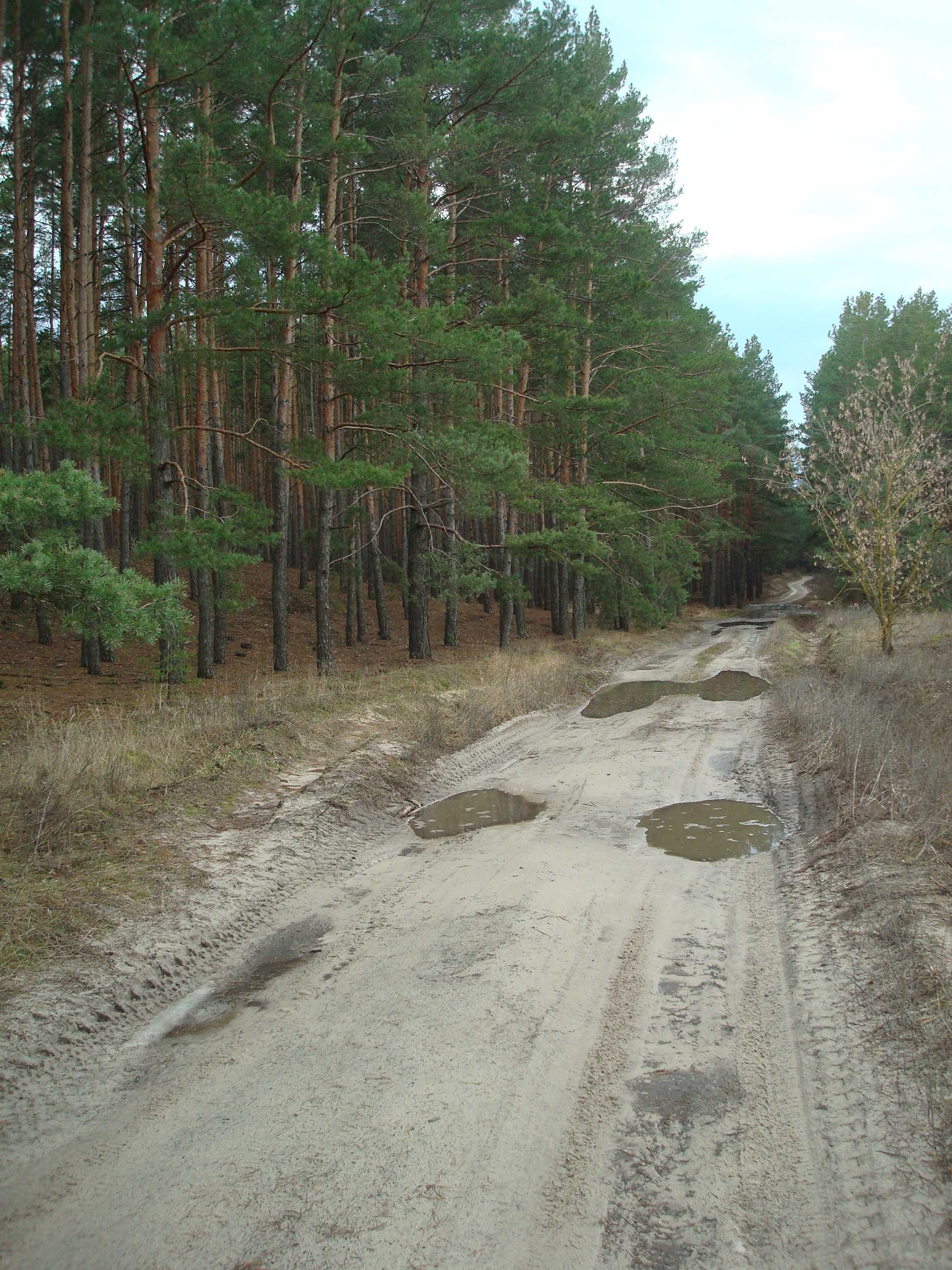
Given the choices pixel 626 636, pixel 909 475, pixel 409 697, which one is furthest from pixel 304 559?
pixel 909 475

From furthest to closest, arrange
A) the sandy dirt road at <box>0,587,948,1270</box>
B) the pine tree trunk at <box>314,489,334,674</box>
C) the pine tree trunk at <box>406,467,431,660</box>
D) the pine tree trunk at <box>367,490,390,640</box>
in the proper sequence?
the pine tree trunk at <box>367,490,390,640</box>
the pine tree trunk at <box>406,467,431,660</box>
the pine tree trunk at <box>314,489,334,674</box>
the sandy dirt road at <box>0,587,948,1270</box>

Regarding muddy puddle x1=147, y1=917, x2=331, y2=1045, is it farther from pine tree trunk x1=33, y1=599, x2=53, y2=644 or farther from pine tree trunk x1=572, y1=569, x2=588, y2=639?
pine tree trunk x1=572, y1=569, x2=588, y2=639

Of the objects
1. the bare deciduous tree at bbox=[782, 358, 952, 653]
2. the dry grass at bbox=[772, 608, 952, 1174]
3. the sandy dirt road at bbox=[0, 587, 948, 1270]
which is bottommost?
the sandy dirt road at bbox=[0, 587, 948, 1270]

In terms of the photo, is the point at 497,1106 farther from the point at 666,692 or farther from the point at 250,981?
the point at 666,692

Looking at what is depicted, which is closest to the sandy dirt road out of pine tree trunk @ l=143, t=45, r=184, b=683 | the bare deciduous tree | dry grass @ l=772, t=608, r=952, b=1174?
Answer: dry grass @ l=772, t=608, r=952, b=1174

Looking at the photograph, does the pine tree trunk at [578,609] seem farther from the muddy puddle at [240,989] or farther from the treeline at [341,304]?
the muddy puddle at [240,989]

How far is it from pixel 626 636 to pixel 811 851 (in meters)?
21.6

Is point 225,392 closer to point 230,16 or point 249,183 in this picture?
point 249,183

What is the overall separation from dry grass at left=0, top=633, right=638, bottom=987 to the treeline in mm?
1333

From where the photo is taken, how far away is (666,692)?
16.2 metres

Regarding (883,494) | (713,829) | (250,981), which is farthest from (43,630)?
(883,494)

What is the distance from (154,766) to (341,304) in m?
6.79

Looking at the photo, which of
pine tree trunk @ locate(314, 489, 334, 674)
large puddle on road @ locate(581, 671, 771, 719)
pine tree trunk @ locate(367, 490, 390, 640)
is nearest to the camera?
large puddle on road @ locate(581, 671, 771, 719)

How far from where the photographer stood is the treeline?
1111cm
